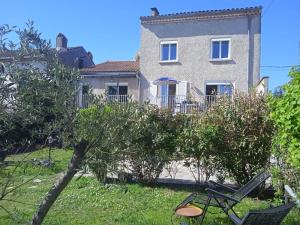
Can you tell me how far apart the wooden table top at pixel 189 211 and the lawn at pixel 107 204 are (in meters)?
0.32

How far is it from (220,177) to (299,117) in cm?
427

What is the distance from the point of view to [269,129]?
820 centimetres

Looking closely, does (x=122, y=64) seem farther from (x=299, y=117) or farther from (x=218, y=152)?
(x=299, y=117)

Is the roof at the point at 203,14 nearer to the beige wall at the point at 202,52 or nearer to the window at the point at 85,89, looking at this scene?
the beige wall at the point at 202,52

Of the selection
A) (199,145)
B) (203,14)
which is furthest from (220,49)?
(199,145)

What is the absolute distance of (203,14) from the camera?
27156mm

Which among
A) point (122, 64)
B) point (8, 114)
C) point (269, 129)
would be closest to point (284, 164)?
point (269, 129)

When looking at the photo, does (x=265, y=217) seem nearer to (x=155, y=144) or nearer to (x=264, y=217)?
(x=264, y=217)

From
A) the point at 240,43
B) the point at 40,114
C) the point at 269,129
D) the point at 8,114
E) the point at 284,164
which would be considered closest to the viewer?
the point at 8,114

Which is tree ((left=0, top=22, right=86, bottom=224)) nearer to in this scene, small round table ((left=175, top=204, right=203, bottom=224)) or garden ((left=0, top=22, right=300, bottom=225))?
garden ((left=0, top=22, right=300, bottom=225))

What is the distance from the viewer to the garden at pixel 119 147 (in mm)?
3578

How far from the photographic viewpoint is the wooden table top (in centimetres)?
586

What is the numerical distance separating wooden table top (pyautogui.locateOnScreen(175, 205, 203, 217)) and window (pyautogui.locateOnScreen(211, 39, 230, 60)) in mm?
21469

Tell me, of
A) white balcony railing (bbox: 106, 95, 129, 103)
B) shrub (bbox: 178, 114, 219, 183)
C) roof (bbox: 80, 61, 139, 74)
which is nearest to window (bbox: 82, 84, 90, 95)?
white balcony railing (bbox: 106, 95, 129, 103)
